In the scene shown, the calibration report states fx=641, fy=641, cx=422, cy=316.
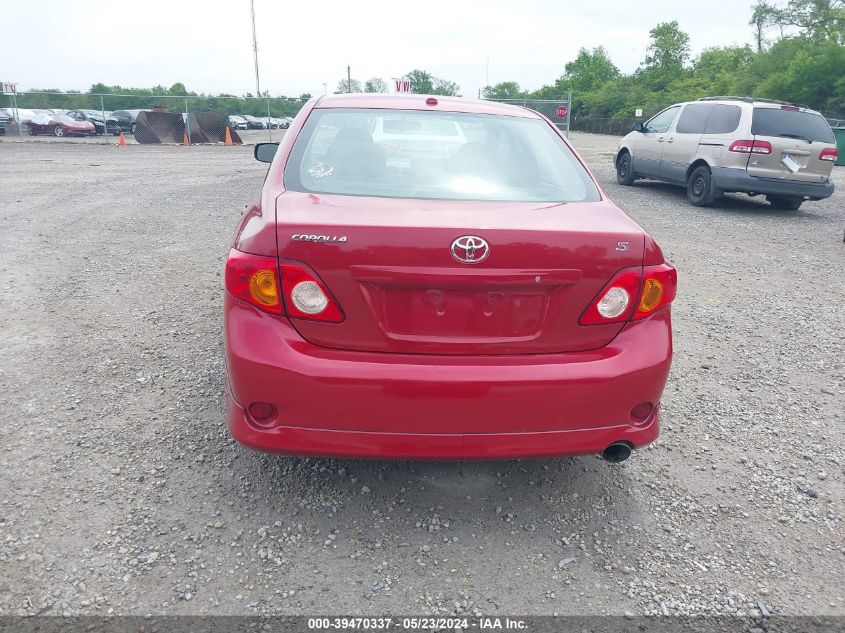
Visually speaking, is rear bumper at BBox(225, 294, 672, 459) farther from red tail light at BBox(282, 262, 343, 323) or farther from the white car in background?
the white car in background

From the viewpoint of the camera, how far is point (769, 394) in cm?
392

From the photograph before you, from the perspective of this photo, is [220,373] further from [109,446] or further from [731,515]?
[731,515]

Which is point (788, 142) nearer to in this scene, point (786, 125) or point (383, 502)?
point (786, 125)

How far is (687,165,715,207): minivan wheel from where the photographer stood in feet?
34.7

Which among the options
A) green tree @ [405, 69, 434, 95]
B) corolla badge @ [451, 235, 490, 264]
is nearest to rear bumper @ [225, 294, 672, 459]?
corolla badge @ [451, 235, 490, 264]

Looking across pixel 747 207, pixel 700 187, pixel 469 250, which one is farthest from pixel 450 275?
pixel 747 207

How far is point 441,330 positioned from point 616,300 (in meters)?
0.67

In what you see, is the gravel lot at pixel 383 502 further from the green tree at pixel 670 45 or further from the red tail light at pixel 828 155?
the green tree at pixel 670 45

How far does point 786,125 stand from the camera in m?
9.95

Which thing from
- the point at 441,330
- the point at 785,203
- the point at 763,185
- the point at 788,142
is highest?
the point at 788,142

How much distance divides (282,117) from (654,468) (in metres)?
39.5

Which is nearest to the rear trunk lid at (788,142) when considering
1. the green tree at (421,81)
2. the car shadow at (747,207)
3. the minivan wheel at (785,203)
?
the car shadow at (747,207)

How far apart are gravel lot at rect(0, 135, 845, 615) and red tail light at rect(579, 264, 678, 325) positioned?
916 millimetres

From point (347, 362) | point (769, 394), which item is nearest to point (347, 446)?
point (347, 362)
